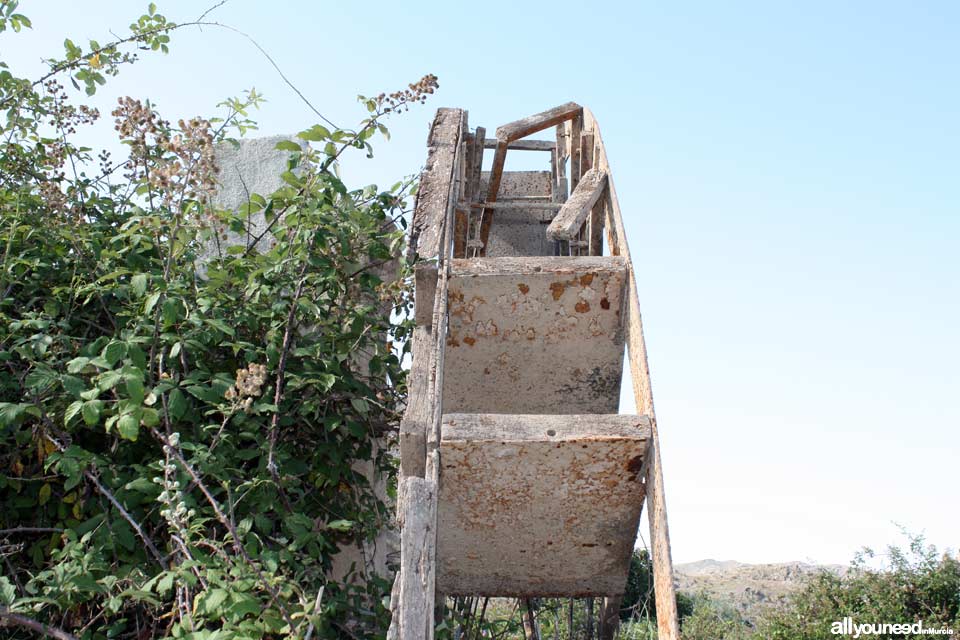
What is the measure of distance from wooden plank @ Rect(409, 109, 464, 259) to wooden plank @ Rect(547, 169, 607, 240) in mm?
500

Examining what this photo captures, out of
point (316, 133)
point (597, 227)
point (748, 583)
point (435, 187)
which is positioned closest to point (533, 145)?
point (597, 227)

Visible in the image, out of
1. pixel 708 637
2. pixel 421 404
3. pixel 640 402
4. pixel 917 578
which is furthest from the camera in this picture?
pixel 708 637

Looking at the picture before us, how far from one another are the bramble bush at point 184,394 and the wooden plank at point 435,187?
15cm

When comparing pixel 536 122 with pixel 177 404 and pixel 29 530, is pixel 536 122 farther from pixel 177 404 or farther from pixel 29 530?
pixel 29 530

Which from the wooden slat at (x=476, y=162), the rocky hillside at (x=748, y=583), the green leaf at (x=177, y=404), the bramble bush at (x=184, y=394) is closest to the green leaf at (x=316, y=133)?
the bramble bush at (x=184, y=394)

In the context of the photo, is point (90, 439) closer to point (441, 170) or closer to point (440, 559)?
point (440, 559)

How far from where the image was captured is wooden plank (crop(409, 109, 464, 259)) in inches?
138

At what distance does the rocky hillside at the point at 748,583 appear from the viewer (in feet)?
57.5

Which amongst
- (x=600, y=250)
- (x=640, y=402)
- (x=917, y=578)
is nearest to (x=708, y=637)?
(x=917, y=578)

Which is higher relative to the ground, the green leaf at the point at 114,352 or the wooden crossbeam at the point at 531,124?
the wooden crossbeam at the point at 531,124

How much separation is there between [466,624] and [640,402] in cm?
140

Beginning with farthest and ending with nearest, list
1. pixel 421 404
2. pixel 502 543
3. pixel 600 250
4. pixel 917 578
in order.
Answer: pixel 917 578 < pixel 600 250 < pixel 502 543 < pixel 421 404

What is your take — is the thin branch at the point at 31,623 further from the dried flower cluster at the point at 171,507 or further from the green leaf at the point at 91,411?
the green leaf at the point at 91,411

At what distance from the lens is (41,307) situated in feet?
11.8
